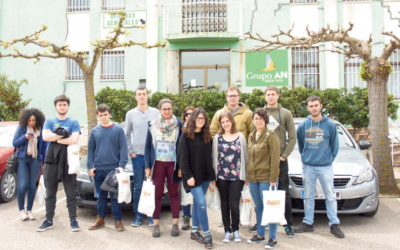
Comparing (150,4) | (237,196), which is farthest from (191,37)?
(237,196)

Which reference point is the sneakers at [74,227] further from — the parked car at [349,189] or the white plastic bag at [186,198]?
the parked car at [349,189]

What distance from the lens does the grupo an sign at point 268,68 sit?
14.2 m

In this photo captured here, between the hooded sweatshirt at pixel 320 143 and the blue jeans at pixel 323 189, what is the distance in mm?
91

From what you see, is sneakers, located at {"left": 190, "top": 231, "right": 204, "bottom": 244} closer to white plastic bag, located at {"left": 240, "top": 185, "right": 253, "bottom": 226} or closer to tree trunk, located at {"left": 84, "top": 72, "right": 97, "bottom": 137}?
white plastic bag, located at {"left": 240, "top": 185, "right": 253, "bottom": 226}

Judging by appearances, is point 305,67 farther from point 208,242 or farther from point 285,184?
point 208,242

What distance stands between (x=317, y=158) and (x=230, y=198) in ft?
4.58

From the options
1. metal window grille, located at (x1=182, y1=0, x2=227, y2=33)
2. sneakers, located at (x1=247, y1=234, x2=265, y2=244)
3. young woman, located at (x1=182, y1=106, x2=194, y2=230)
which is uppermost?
metal window grille, located at (x1=182, y1=0, x2=227, y2=33)

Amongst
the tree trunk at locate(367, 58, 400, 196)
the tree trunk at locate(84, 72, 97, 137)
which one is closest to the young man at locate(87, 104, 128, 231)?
the tree trunk at locate(84, 72, 97, 137)

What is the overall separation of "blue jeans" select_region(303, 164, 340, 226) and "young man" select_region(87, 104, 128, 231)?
2595mm

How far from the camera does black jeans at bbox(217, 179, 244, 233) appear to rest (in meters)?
4.47

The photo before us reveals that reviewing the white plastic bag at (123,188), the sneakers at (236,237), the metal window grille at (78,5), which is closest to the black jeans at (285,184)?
the sneakers at (236,237)

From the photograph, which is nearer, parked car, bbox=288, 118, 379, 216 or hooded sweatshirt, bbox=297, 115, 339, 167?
hooded sweatshirt, bbox=297, 115, 339, 167

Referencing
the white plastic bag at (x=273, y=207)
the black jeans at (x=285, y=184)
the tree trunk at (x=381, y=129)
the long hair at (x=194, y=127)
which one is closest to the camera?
the white plastic bag at (x=273, y=207)

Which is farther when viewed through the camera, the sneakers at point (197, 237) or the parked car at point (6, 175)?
the parked car at point (6, 175)
